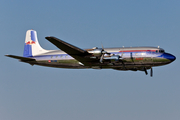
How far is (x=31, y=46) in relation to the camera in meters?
35.2

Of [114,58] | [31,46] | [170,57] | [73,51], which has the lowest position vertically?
[114,58]

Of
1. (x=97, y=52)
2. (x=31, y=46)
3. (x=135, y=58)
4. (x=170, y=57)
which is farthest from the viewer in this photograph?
(x=31, y=46)

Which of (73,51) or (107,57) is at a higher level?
(73,51)

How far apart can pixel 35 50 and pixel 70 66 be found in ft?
19.9

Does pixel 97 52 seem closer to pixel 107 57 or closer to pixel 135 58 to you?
pixel 107 57

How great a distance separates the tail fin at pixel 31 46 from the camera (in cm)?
3409

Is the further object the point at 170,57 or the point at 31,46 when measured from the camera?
the point at 31,46

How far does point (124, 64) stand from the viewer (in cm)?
2888

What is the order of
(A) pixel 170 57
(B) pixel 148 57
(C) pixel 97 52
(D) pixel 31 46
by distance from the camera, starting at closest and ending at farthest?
(C) pixel 97 52
(A) pixel 170 57
(B) pixel 148 57
(D) pixel 31 46

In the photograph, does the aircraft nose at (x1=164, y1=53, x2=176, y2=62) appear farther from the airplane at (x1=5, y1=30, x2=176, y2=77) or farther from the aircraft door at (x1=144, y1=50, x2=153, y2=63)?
the aircraft door at (x1=144, y1=50, x2=153, y2=63)

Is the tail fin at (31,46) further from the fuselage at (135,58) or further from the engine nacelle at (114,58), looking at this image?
the engine nacelle at (114,58)

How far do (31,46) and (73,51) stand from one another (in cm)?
926

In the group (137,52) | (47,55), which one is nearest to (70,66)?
(47,55)

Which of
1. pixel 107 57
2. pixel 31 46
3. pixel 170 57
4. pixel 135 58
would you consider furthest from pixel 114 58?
pixel 31 46
